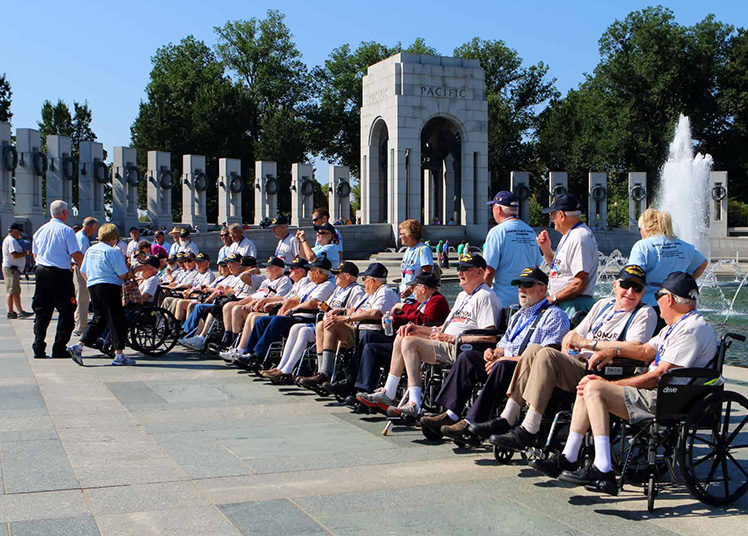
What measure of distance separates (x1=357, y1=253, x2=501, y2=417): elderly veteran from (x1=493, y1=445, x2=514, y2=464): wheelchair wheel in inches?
36.6

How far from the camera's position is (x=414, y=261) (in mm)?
8648

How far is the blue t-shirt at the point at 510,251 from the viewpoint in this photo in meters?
7.43

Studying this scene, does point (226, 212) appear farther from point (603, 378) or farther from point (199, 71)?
point (603, 378)

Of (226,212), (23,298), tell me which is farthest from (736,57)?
(23,298)

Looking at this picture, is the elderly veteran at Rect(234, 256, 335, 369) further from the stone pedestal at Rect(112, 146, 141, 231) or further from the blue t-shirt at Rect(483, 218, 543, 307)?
the stone pedestal at Rect(112, 146, 141, 231)

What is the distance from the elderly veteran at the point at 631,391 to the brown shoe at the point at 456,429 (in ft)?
2.95

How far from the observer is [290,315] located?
31.2ft

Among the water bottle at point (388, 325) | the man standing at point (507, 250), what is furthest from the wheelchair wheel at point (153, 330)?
the man standing at point (507, 250)

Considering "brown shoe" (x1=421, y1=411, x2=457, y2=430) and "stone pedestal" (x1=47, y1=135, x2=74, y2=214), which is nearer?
"brown shoe" (x1=421, y1=411, x2=457, y2=430)

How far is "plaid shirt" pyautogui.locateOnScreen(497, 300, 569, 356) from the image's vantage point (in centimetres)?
616

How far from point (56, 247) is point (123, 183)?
2822 centimetres

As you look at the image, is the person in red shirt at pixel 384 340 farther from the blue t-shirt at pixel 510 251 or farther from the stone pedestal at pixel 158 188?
the stone pedestal at pixel 158 188

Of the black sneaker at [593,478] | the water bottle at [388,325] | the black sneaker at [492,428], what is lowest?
the black sneaker at [593,478]

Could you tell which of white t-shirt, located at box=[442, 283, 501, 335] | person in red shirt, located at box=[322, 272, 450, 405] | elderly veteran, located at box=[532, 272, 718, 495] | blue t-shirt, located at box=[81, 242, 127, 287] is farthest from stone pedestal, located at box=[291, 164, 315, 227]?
elderly veteran, located at box=[532, 272, 718, 495]
